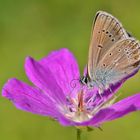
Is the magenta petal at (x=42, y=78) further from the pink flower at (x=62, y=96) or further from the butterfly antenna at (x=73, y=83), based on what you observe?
the butterfly antenna at (x=73, y=83)

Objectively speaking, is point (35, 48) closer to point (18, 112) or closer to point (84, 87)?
point (18, 112)

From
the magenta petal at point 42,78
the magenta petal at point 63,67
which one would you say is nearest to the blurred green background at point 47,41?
the magenta petal at point 63,67

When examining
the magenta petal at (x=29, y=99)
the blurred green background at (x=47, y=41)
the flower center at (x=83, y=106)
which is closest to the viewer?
the magenta petal at (x=29, y=99)

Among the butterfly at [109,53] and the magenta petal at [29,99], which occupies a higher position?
the butterfly at [109,53]

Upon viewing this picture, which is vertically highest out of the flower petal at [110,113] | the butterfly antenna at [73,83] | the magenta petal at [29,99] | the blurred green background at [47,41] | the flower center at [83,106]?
the blurred green background at [47,41]

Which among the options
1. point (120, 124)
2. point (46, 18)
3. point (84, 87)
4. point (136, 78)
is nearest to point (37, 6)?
point (46, 18)

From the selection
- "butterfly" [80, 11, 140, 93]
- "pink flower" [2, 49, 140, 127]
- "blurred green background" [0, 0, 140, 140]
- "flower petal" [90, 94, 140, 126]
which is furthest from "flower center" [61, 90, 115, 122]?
"blurred green background" [0, 0, 140, 140]
